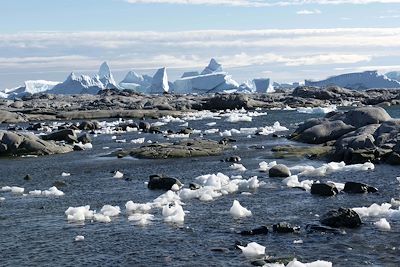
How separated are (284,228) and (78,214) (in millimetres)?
7563

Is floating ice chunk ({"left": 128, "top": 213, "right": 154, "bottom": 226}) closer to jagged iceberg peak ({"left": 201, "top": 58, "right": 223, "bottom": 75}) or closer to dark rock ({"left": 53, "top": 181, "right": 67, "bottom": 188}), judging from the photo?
dark rock ({"left": 53, "top": 181, "right": 67, "bottom": 188})

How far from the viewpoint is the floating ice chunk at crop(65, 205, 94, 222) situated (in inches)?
812

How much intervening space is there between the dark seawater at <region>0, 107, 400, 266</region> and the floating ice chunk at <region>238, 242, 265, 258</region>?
0.21 m

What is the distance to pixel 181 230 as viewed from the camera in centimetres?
1873

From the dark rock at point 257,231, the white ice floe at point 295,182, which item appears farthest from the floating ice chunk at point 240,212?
the white ice floe at point 295,182

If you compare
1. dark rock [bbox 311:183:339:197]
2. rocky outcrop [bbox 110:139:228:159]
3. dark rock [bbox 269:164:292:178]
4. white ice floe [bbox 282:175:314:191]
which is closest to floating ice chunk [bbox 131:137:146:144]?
rocky outcrop [bbox 110:139:228:159]

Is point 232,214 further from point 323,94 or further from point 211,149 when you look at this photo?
point 323,94

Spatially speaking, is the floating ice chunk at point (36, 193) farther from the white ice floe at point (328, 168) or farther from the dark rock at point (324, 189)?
the white ice floe at point (328, 168)

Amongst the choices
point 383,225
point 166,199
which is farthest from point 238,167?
point 383,225

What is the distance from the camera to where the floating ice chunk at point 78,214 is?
20628 millimetres

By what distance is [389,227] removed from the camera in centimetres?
1817

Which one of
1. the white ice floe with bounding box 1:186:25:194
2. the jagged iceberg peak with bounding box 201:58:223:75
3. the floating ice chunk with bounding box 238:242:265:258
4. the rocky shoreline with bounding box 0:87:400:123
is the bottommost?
the rocky shoreline with bounding box 0:87:400:123

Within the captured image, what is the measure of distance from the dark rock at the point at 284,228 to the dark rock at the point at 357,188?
658cm

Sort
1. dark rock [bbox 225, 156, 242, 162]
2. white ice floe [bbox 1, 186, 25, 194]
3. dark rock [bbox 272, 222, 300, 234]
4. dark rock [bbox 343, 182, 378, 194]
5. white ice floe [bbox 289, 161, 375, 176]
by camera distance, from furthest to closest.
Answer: dark rock [bbox 225, 156, 242, 162], white ice floe [bbox 289, 161, 375, 176], white ice floe [bbox 1, 186, 25, 194], dark rock [bbox 343, 182, 378, 194], dark rock [bbox 272, 222, 300, 234]
